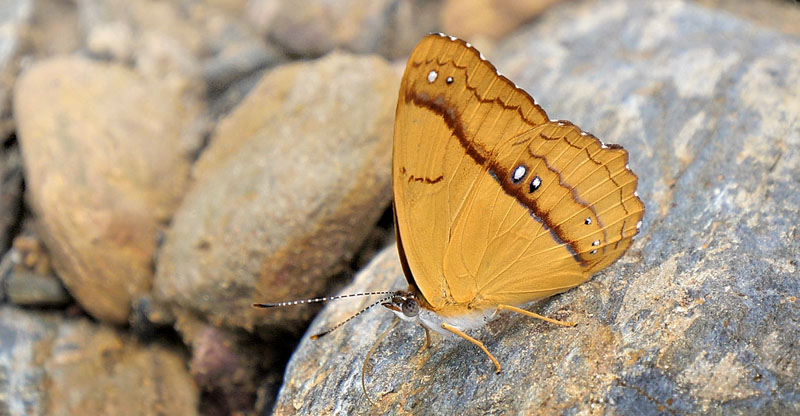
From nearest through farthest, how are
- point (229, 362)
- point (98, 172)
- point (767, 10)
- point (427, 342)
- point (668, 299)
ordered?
point (668, 299) < point (427, 342) < point (229, 362) < point (98, 172) < point (767, 10)

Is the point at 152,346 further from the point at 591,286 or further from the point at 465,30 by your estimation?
the point at 465,30

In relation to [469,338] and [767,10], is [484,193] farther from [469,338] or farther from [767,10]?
[767,10]

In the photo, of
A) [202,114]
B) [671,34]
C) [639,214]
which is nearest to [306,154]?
[202,114]

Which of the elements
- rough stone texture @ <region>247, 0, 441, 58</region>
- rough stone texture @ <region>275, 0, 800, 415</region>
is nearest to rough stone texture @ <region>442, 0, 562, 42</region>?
rough stone texture @ <region>247, 0, 441, 58</region>

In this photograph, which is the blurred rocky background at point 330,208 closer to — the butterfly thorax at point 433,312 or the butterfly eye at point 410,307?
the butterfly thorax at point 433,312

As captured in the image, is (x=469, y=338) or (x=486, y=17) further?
(x=486, y=17)

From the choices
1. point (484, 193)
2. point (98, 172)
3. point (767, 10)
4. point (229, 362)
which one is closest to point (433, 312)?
point (484, 193)

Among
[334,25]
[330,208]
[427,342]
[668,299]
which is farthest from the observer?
[334,25]

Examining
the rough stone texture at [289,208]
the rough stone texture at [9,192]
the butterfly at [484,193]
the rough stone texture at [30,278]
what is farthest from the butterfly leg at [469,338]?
the rough stone texture at [9,192]
